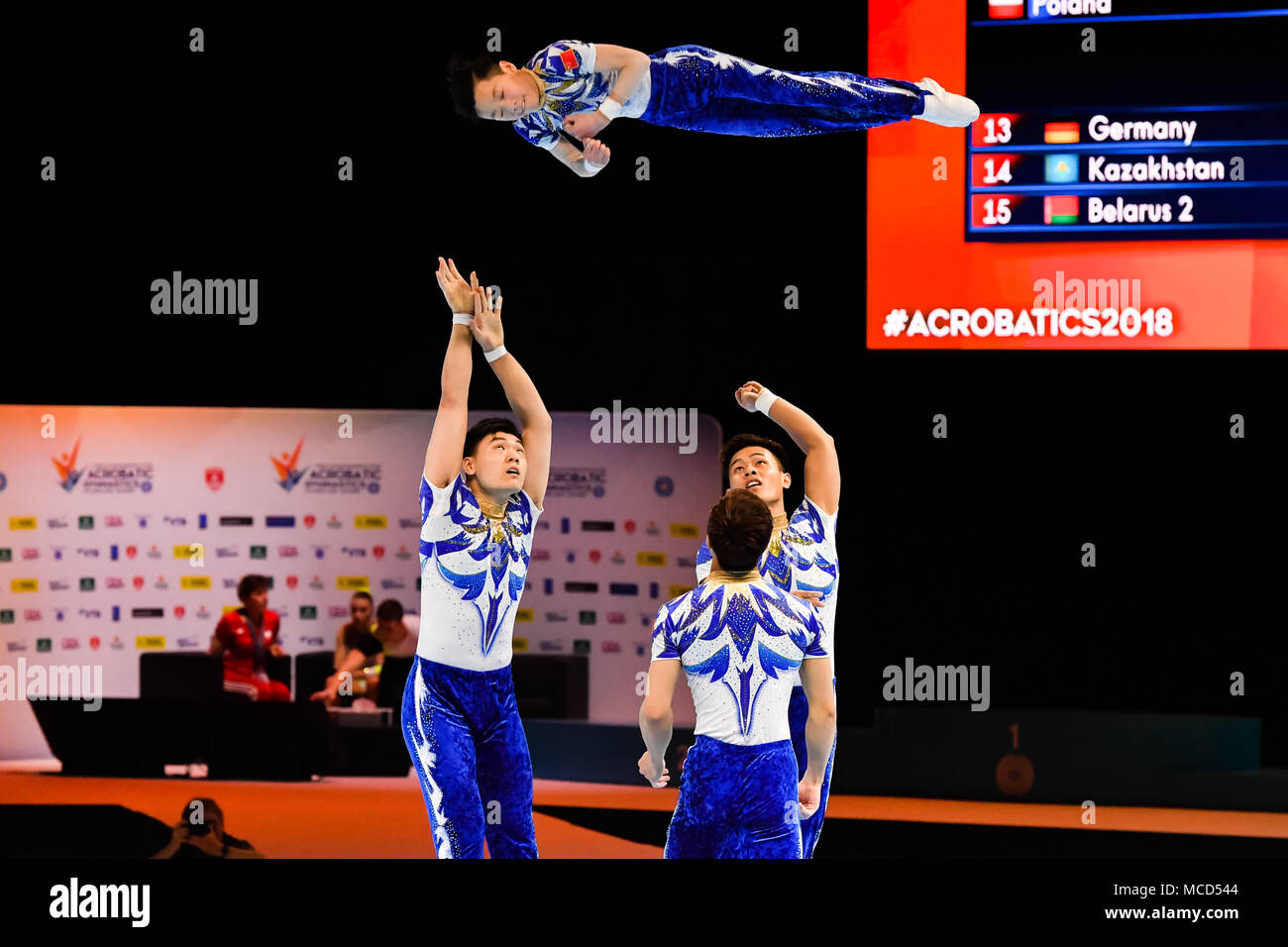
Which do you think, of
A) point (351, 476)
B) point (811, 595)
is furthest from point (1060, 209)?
point (351, 476)

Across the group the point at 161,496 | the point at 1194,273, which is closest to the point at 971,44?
the point at 1194,273

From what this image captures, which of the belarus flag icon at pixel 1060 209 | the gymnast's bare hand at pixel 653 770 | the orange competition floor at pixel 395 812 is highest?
the belarus flag icon at pixel 1060 209

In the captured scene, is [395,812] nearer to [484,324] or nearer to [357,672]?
[357,672]

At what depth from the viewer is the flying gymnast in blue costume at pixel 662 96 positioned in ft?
16.1

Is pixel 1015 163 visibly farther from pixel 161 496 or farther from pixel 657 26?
pixel 161 496

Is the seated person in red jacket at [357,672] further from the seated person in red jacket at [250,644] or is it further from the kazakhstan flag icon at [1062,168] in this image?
the kazakhstan flag icon at [1062,168]

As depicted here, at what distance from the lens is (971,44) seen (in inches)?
291

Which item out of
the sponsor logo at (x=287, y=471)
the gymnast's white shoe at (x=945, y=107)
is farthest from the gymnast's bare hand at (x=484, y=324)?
the sponsor logo at (x=287, y=471)

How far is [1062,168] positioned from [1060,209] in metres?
0.19

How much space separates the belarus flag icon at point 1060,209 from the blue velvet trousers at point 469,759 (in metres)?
3.94

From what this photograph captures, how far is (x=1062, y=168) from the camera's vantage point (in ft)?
24.0

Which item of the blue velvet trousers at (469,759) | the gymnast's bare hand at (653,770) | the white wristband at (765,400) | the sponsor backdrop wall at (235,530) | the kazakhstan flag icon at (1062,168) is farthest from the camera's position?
the sponsor backdrop wall at (235,530)

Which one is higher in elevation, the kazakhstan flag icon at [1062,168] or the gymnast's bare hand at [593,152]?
the kazakhstan flag icon at [1062,168]
